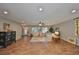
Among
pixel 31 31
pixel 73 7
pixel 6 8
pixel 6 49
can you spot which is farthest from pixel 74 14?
pixel 6 49

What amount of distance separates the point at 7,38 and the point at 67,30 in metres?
1.27

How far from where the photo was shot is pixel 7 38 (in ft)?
8.53

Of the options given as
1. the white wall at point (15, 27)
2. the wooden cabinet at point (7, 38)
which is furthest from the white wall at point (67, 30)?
the wooden cabinet at point (7, 38)

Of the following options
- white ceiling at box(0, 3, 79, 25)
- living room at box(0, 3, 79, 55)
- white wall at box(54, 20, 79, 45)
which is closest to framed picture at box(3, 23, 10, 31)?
living room at box(0, 3, 79, 55)

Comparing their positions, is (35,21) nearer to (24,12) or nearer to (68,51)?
(24,12)

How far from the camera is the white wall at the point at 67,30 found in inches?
100.0

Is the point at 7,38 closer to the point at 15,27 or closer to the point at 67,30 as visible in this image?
the point at 15,27

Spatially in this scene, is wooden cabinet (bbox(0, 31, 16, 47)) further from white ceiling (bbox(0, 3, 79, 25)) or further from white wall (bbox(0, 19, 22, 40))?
white ceiling (bbox(0, 3, 79, 25))

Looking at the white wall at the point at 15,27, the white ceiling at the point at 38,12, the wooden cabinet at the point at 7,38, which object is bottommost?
the wooden cabinet at the point at 7,38

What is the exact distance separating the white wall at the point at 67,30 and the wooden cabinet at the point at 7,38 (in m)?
0.92

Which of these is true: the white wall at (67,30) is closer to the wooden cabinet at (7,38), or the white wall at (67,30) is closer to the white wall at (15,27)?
the white wall at (15,27)

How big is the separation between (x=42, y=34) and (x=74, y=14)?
779 millimetres

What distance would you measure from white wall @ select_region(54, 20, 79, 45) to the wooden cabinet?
3.01 ft

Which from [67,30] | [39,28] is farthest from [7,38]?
[67,30]
